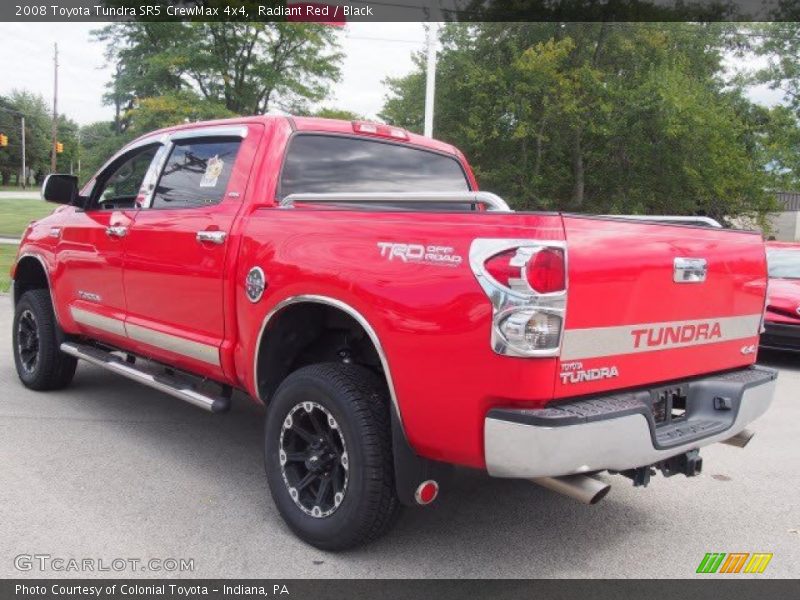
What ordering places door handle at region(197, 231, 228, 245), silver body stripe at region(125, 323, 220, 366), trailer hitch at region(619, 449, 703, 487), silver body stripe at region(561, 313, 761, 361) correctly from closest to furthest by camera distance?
1. silver body stripe at region(561, 313, 761, 361)
2. trailer hitch at region(619, 449, 703, 487)
3. door handle at region(197, 231, 228, 245)
4. silver body stripe at region(125, 323, 220, 366)

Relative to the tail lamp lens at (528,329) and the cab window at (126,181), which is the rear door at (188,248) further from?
the tail lamp lens at (528,329)

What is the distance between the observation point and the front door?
15.4 ft

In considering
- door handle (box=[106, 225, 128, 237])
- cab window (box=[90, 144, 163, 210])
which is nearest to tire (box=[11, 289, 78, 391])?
cab window (box=[90, 144, 163, 210])

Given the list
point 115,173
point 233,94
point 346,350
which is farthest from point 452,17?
point 346,350

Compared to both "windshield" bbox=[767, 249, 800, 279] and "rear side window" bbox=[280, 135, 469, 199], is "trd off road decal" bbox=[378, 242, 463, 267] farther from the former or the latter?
"windshield" bbox=[767, 249, 800, 279]

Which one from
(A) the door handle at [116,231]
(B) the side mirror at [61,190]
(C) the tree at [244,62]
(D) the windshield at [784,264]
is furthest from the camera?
(C) the tree at [244,62]

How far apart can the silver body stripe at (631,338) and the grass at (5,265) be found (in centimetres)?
1173

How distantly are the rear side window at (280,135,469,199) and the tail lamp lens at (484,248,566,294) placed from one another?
176 cm

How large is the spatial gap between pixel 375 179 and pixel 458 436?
2.17m

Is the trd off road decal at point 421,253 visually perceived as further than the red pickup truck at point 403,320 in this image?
Yes

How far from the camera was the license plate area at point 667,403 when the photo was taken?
3.08 metres

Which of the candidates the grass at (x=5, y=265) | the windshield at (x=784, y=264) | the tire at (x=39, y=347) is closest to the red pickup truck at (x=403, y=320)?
the tire at (x=39, y=347)

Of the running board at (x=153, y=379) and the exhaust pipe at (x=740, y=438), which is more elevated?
the exhaust pipe at (x=740, y=438)

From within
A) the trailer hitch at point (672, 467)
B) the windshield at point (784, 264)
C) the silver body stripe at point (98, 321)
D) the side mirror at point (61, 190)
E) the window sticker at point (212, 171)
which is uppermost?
the window sticker at point (212, 171)
